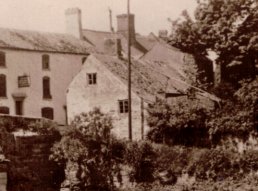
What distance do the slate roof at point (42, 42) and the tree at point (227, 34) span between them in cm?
1227

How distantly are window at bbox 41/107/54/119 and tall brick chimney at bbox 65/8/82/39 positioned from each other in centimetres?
1039

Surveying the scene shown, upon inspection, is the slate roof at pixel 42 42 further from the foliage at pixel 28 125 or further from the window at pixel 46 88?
the foliage at pixel 28 125

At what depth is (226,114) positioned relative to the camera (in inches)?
1369

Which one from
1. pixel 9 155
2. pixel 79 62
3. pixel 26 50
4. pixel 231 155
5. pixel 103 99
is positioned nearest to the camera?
pixel 9 155

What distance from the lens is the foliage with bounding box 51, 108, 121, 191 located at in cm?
3028

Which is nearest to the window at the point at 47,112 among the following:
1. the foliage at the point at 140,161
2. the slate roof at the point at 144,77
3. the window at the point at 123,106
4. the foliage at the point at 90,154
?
the slate roof at the point at 144,77

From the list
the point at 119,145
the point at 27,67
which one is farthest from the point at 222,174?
the point at 27,67

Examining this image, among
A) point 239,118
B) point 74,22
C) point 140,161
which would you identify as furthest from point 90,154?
point 74,22

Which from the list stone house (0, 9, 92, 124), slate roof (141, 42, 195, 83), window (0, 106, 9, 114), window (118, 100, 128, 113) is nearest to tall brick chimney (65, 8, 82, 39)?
stone house (0, 9, 92, 124)

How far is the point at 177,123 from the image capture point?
34.5 metres

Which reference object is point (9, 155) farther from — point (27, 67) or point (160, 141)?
point (27, 67)

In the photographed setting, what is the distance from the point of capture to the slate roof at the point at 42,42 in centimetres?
4766

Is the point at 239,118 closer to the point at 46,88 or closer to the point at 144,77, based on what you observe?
the point at 144,77

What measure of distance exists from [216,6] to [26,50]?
58.2ft
